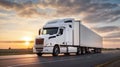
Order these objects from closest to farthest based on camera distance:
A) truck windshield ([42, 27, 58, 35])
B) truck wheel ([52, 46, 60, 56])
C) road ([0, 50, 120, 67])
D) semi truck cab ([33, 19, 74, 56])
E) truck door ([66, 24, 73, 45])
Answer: road ([0, 50, 120, 67]) → semi truck cab ([33, 19, 74, 56]) → truck wheel ([52, 46, 60, 56]) → truck windshield ([42, 27, 58, 35]) → truck door ([66, 24, 73, 45])

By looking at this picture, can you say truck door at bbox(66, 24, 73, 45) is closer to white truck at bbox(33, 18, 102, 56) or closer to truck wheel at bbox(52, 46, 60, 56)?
white truck at bbox(33, 18, 102, 56)

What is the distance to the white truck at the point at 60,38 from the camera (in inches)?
1383

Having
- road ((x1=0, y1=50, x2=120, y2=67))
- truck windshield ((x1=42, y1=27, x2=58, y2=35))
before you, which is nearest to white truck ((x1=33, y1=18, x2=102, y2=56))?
truck windshield ((x1=42, y1=27, x2=58, y2=35))

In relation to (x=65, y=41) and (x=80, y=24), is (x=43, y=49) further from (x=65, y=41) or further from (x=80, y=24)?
(x=80, y=24)

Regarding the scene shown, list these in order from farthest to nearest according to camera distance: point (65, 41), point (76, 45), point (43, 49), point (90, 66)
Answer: point (76, 45)
point (65, 41)
point (43, 49)
point (90, 66)

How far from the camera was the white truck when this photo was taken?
35.1 m

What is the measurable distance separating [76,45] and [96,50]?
18.7m

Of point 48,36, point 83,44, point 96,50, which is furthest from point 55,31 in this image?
point 96,50

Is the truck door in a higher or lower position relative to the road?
higher

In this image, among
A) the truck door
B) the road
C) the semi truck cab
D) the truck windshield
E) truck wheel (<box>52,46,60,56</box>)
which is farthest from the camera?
the truck door

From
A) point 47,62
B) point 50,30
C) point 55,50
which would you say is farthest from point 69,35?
point 47,62

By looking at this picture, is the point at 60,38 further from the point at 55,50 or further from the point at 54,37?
the point at 55,50

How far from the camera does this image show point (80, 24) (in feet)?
135

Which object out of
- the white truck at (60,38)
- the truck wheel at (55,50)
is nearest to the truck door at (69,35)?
the white truck at (60,38)
